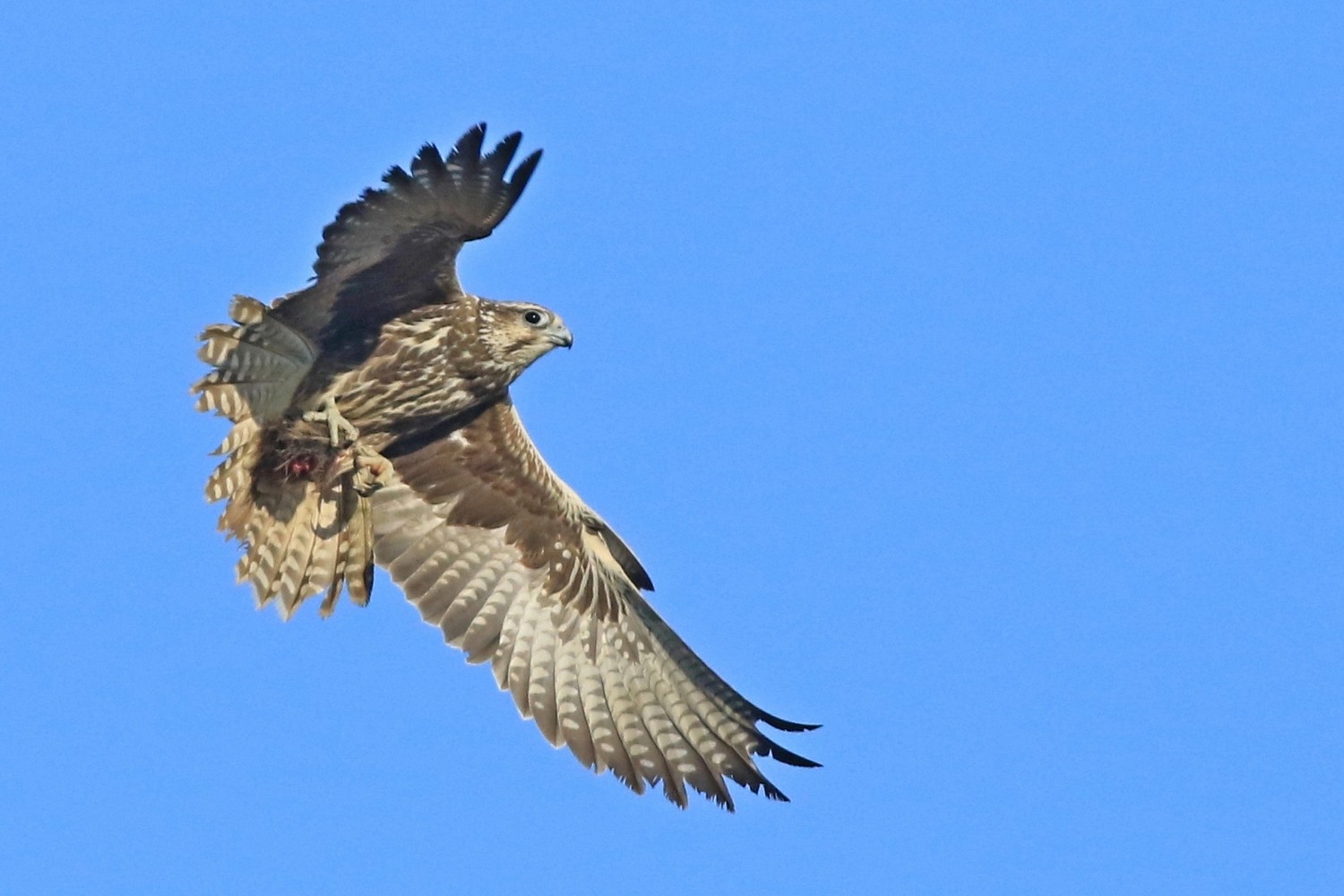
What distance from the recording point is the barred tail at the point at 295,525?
11422 mm

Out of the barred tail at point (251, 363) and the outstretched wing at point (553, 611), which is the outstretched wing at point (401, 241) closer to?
the barred tail at point (251, 363)

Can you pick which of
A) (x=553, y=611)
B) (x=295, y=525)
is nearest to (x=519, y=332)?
(x=295, y=525)

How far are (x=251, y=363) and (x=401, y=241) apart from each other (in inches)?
40.0

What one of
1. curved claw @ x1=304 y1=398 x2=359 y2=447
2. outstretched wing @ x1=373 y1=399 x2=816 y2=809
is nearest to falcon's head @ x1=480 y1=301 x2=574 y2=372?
→ outstretched wing @ x1=373 y1=399 x2=816 y2=809

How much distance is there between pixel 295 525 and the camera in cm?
1169

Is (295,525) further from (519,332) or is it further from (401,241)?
(401,241)

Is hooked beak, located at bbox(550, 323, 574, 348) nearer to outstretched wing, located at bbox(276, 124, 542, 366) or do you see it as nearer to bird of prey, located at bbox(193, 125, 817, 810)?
bird of prey, located at bbox(193, 125, 817, 810)

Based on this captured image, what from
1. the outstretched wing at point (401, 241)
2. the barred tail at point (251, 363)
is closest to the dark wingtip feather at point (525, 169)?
the outstretched wing at point (401, 241)

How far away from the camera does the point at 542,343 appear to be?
1137 cm

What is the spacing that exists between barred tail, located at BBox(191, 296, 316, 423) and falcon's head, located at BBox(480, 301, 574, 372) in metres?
0.91

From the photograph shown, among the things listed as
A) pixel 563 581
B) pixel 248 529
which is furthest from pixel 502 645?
pixel 248 529

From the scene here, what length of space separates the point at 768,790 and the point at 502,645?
1.70 meters

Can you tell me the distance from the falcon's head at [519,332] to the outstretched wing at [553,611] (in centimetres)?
69

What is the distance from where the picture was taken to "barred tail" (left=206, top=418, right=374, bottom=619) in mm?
11422
